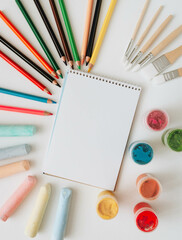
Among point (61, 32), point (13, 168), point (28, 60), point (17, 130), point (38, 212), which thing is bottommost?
point (38, 212)

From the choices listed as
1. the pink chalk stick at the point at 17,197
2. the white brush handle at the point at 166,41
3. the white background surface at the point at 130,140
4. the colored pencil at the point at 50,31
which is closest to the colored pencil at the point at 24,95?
the white background surface at the point at 130,140

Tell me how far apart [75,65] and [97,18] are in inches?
5.8

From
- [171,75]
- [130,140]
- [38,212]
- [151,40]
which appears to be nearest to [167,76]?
[171,75]

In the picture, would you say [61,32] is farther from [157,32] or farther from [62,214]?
[62,214]

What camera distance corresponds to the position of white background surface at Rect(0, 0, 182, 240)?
1.87ft

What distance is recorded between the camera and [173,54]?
1.84ft

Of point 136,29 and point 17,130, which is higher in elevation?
point 136,29

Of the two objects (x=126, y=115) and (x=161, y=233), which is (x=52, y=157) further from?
(x=161, y=233)

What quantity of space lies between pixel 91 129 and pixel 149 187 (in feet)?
0.77

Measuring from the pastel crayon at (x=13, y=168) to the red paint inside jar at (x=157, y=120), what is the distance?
38cm

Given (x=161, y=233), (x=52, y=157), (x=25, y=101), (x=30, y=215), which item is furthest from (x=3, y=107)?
(x=161, y=233)

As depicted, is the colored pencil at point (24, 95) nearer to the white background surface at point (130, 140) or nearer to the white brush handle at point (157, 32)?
the white background surface at point (130, 140)

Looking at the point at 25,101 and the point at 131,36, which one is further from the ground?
the point at 131,36

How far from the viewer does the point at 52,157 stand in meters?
0.59
